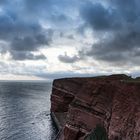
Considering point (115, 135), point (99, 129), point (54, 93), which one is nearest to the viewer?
point (115, 135)

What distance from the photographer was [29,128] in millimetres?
102812

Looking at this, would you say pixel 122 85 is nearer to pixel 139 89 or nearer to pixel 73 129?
pixel 139 89

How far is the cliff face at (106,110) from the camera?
4244 centimetres

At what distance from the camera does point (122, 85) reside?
47.1 meters

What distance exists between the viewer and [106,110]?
55.6m

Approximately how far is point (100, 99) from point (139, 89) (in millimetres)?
16614

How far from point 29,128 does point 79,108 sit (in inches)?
1769

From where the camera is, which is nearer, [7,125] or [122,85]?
[122,85]

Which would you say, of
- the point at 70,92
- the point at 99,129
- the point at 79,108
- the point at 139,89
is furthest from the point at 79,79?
the point at 139,89

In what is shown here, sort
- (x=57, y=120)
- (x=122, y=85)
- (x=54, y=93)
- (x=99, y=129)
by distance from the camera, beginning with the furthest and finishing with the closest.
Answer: (x=54, y=93) < (x=57, y=120) < (x=99, y=129) < (x=122, y=85)

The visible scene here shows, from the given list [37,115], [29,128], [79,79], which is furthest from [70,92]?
[37,115]

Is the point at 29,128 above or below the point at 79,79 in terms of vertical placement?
below

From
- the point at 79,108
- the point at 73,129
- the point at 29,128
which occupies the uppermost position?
the point at 79,108

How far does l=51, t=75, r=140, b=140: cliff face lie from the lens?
1671 inches
